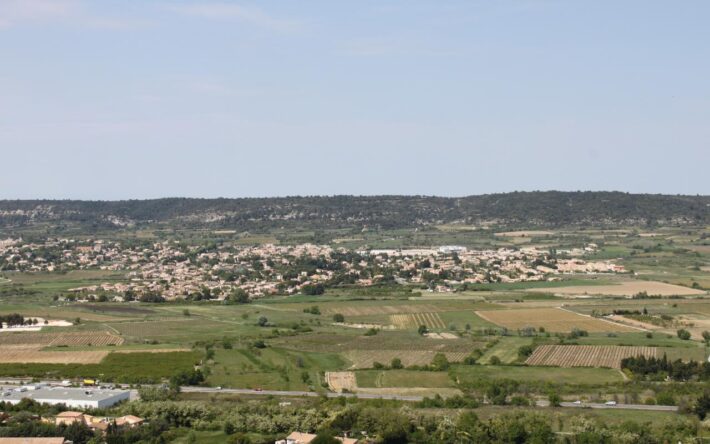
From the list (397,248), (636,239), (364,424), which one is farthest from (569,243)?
(364,424)

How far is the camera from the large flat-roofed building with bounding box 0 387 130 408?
39.9 m

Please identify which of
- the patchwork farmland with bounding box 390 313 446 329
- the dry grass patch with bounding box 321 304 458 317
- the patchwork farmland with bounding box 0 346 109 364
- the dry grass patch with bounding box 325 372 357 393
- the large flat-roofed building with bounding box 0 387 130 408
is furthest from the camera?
the dry grass patch with bounding box 321 304 458 317

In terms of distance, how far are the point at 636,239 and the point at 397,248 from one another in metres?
33.9

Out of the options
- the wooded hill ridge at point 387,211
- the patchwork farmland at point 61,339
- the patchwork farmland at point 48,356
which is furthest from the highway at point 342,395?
the wooded hill ridge at point 387,211

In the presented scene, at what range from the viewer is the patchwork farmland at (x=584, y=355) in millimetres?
48375

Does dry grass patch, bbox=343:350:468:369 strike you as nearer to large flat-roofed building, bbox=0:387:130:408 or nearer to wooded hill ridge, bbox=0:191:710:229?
large flat-roofed building, bbox=0:387:130:408

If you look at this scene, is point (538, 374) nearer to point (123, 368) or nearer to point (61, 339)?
point (123, 368)

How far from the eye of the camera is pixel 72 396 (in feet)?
134

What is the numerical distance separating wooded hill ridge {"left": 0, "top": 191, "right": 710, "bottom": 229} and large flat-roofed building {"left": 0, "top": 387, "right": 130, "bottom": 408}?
127 m

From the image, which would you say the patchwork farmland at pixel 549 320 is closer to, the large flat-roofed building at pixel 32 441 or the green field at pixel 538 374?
the green field at pixel 538 374

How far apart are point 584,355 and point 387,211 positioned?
437 feet

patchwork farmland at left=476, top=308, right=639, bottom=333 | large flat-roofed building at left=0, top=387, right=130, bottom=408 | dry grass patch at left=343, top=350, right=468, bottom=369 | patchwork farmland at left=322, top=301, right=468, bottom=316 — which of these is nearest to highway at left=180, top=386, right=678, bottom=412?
large flat-roofed building at left=0, top=387, right=130, bottom=408

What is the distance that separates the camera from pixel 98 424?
36094 millimetres

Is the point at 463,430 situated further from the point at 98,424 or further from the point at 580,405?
the point at 98,424
